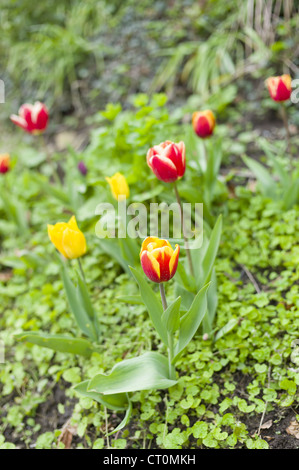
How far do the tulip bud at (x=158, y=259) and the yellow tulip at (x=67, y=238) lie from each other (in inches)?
14.9

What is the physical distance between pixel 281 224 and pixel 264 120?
1244 millimetres

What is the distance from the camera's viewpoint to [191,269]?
170 centimetres

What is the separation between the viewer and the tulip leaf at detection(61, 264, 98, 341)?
1699mm

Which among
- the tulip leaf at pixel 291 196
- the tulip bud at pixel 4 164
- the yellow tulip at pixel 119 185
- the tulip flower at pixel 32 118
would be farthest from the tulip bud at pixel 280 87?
the tulip bud at pixel 4 164

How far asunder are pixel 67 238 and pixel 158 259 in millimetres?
455

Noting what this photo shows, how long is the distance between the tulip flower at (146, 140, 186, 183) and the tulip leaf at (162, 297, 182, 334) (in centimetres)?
46

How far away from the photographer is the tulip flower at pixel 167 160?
1.44 metres

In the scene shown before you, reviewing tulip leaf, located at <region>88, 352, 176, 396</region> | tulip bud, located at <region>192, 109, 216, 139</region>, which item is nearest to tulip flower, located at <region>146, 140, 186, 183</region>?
tulip bud, located at <region>192, 109, 216, 139</region>

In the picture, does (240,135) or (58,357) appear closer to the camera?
(58,357)

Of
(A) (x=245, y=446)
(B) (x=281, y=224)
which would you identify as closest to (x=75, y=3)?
(B) (x=281, y=224)

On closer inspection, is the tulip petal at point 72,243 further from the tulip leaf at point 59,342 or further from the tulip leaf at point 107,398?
the tulip leaf at point 107,398

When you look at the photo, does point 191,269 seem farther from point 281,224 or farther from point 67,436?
point 67,436

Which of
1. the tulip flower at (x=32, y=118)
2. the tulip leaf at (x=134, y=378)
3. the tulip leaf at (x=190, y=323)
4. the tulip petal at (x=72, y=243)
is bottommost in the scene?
the tulip leaf at (x=134, y=378)

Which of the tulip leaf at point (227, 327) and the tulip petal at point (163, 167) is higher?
the tulip petal at point (163, 167)
